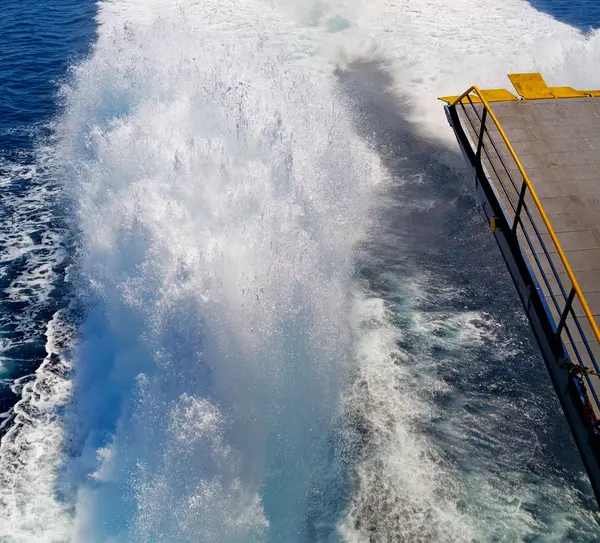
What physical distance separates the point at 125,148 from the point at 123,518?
1066 centimetres

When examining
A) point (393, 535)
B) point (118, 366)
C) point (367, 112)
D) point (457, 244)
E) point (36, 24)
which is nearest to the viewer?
point (393, 535)

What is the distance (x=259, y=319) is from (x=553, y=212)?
6744mm

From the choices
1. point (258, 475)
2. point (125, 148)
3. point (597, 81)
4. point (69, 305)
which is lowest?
point (69, 305)

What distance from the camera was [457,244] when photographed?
1633 centimetres

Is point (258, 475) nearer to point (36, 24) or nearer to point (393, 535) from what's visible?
point (393, 535)

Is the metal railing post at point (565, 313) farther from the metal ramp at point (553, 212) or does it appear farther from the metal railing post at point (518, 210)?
the metal railing post at point (518, 210)

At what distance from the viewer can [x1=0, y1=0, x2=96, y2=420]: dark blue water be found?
47.4ft

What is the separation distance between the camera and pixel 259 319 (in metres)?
13.6

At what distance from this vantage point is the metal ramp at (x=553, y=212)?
7.66 m

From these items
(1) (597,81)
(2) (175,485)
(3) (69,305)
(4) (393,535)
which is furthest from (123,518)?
(1) (597,81)

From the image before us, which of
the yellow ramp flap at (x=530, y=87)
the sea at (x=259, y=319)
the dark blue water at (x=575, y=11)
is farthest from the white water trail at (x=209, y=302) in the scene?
the dark blue water at (x=575, y=11)

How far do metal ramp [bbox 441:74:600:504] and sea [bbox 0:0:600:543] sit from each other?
3.82m

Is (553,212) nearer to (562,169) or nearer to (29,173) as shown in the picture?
(562,169)

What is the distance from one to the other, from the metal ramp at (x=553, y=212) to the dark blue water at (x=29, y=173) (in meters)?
10.8
